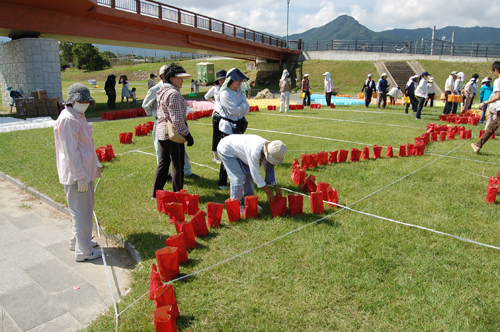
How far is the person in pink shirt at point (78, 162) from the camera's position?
11.6 ft

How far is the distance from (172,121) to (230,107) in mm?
1042

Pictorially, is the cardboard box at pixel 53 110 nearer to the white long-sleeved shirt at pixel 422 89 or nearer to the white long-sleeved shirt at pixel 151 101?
the white long-sleeved shirt at pixel 151 101

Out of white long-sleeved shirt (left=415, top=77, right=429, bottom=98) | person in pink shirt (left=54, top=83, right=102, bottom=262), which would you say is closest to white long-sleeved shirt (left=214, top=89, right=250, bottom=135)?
person in pink shirt (left=54, top=83, right=102, bottom=262)

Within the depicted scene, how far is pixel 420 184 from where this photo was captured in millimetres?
5891

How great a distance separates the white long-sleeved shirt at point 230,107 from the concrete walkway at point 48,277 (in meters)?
2.57

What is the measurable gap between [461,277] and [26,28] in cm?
1950

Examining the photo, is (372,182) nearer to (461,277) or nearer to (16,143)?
(461,277)

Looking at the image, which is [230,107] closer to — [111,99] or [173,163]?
[173,163]

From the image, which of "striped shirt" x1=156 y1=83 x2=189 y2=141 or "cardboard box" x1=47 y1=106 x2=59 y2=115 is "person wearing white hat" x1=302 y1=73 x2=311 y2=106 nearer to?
"cardboard box" x1=47 y1=106 x2=59 y2=115

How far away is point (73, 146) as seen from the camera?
11.6ft

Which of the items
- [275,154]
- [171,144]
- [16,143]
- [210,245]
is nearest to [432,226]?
[275,154]

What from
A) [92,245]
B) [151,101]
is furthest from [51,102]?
[92,245]

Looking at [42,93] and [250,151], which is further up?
[42,93]

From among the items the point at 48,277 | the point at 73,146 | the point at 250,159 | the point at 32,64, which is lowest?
the point at 48,277
